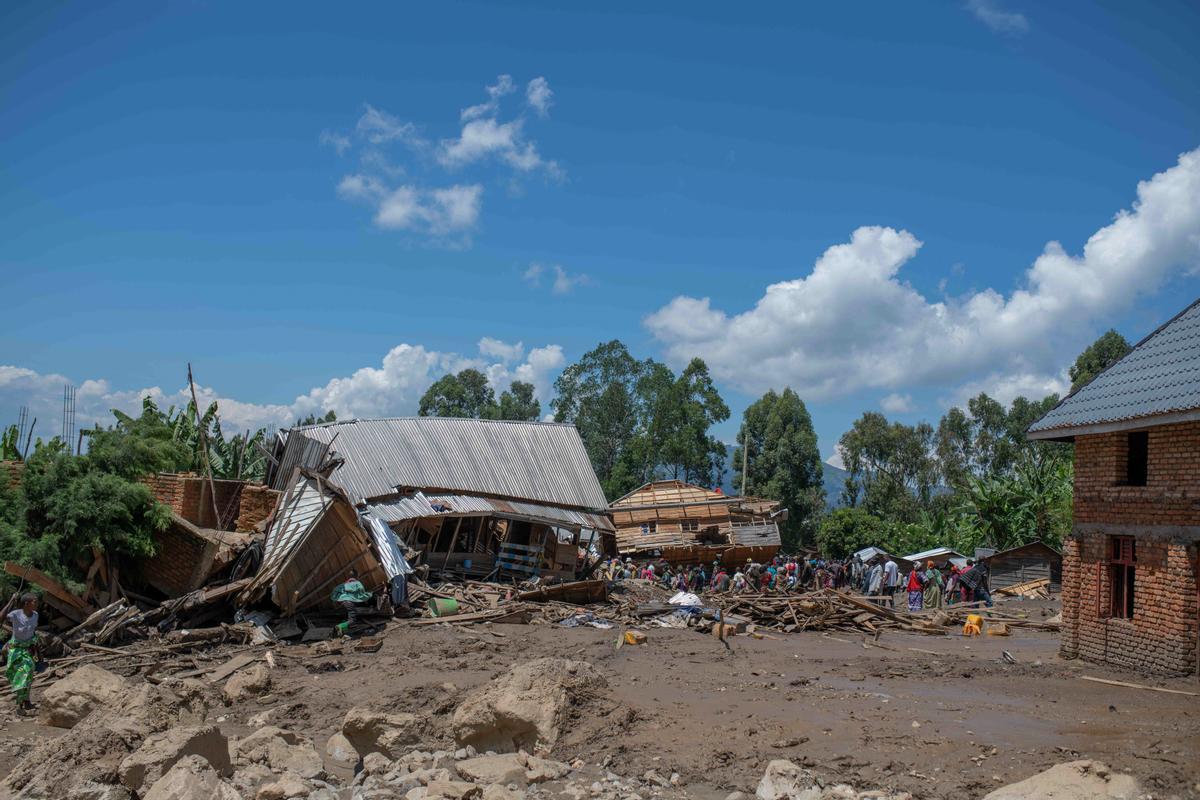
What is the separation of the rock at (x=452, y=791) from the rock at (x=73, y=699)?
18.1ft

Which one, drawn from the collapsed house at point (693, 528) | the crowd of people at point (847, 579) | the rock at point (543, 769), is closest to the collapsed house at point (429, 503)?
the crowd of people at point (847, 579)

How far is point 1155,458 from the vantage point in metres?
13.8

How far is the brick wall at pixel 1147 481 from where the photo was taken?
43.2ft

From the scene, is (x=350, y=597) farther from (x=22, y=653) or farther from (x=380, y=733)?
(x=380, y=733)

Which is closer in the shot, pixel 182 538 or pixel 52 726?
pixel 52 726

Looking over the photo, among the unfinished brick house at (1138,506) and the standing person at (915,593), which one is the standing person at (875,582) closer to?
the standing person at (915,593)

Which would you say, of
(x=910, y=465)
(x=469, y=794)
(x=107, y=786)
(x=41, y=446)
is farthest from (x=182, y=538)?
(x=910, y=465)

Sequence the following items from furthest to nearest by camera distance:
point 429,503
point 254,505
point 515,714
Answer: point 429,503 < point 254,505 < point 515,714

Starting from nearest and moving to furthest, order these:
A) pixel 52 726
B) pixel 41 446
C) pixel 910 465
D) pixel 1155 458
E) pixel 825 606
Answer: pixel 52 726 → pixel 1155 458 → pixel 41 446 → pixel 825 606 → pixel 910 465

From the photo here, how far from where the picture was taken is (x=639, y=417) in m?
59.5

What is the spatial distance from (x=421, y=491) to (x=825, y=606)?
1155 centimetres

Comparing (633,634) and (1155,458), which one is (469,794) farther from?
(1155,458)

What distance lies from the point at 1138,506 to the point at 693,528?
1042 inches

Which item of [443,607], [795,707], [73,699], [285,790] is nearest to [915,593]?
[443,607]
